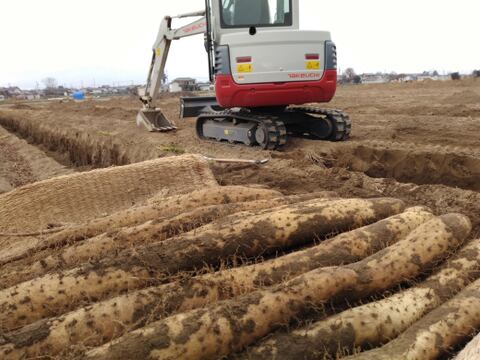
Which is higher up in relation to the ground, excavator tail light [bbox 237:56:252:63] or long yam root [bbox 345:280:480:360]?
excavator tail light [bbox 237:56:252:63]

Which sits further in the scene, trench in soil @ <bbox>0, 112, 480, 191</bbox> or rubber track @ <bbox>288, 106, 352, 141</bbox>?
Result: rubber track @ <bbox>288, 106, 352, 141</bbox>

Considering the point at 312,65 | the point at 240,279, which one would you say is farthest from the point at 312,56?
the point at 240,279

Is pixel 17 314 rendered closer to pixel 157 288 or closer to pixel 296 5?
pixel 157 288

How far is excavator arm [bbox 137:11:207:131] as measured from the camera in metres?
8.93

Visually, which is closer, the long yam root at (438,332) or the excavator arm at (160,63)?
the long yam root at (438,332)

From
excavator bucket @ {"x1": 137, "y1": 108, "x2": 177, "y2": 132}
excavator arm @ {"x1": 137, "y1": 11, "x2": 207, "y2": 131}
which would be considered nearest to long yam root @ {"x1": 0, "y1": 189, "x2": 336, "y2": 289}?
excavator arm @ {"x1": 137, "y1": 11, "x2": 207, "y2": 131}

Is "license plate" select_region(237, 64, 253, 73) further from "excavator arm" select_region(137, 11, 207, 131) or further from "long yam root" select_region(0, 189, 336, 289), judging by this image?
"long yam root" select_region(0, 189, 336, 289)

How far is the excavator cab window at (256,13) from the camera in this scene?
25.8ft

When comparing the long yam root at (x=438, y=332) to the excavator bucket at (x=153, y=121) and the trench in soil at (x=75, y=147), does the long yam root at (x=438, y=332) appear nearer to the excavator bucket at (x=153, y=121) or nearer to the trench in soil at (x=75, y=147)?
the trench in soil at (x=75, y=147)

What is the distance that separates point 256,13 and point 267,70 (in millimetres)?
1314

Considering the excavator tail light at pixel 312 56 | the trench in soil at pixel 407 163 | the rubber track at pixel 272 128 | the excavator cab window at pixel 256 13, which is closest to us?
the trench in soil at pixel 407 163

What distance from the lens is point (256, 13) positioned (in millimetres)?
7922

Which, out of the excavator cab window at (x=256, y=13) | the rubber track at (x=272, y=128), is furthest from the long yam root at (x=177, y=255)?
the excavator cab window at (x=256, y=13)

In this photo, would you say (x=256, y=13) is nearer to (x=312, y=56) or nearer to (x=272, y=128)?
(x=312, y=56)
